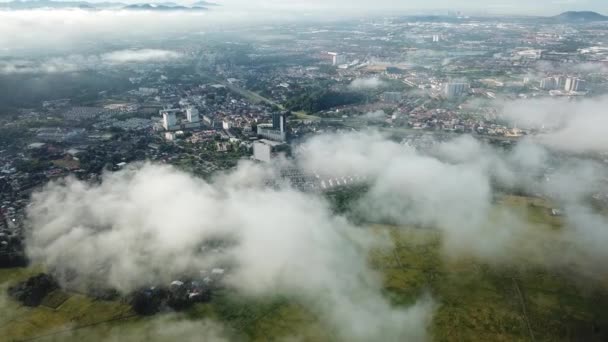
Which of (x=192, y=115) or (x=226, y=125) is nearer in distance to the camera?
(x=226, y=125)

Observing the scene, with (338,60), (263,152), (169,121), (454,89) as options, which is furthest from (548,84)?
(169,121)

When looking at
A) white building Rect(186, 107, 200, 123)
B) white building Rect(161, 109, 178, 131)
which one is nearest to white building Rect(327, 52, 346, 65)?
white building Rect(186, 107, 200, 123)

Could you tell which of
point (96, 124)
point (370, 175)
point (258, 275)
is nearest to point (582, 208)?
point (370, 175)

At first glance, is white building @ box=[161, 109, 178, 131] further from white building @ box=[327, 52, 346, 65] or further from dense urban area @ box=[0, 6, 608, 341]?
white building @ box=[327, 52, 346, 65]

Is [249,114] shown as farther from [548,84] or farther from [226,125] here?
[548,84]

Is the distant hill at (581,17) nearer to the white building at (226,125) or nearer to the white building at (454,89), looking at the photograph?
the white building at (454,89)

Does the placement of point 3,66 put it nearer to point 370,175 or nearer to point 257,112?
point 257,112
